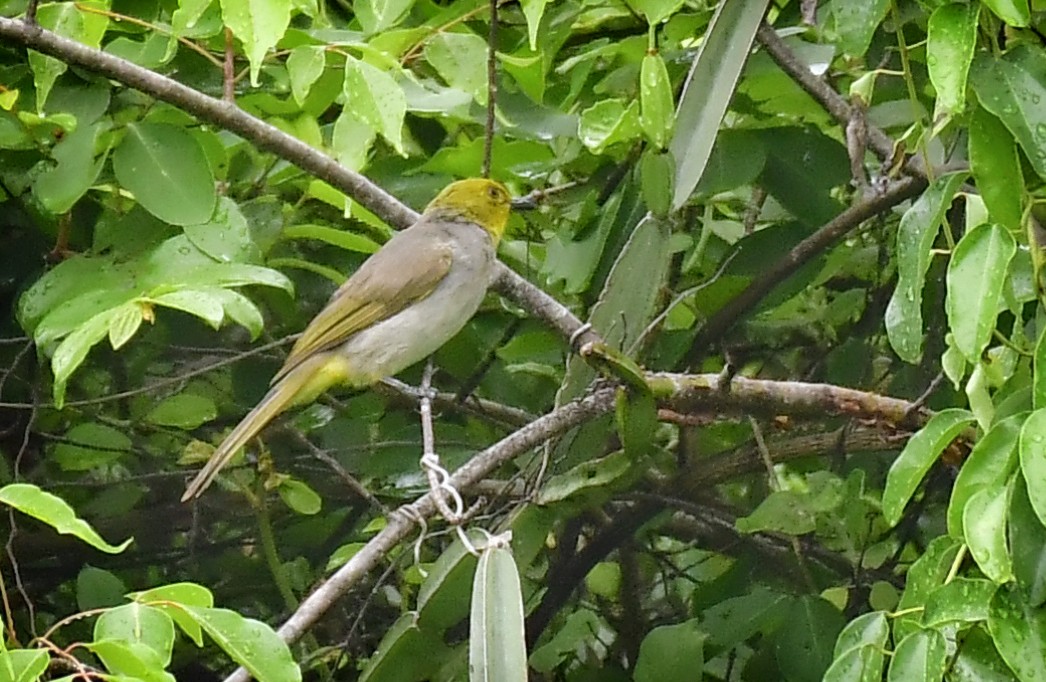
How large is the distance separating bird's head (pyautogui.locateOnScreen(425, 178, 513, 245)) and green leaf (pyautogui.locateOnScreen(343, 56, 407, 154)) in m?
0.70

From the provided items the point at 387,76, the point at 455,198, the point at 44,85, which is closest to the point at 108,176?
the point at 44,85

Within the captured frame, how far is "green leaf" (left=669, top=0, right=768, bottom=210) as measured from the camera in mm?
1409

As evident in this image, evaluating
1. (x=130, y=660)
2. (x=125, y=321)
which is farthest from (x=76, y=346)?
(x=130, y=660)

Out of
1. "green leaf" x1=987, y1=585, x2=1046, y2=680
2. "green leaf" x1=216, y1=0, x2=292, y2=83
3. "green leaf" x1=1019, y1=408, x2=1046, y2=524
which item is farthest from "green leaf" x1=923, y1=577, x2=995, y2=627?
"green leaf" x1=216, y1=0, x2=292, y2=83

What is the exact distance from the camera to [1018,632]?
998 millimetres

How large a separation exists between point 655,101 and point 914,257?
1.10ft

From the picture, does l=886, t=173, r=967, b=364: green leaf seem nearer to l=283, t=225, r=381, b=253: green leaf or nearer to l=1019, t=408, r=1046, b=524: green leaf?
l=1019, t=408, r=1046, b=524: green leaf

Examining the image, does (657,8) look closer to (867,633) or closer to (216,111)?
(216,111)

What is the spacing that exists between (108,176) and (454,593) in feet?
2.34

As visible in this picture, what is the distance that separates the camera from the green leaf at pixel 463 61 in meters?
1.56

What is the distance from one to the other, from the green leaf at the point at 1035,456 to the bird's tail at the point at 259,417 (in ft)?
3.88

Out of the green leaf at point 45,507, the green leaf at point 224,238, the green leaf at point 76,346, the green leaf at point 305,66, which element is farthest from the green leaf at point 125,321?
the green leaf at point 45,507

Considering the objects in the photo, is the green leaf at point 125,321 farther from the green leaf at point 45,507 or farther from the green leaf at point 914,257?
the green leaf at point 914,257

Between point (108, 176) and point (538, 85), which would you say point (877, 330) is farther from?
point (108, 176)
